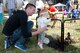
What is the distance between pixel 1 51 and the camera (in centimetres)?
620

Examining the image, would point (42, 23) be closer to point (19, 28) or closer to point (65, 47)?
point (19, 28)

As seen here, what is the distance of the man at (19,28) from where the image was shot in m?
5.81

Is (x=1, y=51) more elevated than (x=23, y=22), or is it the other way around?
(x=23, y=22)

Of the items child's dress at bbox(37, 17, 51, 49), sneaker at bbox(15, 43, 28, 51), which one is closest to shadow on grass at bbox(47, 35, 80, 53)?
child's dress at bbox(37, 17, 51, 49)

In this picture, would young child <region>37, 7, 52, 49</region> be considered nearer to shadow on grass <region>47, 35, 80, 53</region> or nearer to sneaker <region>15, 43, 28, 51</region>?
shadow on grass <region>47, 35, 80, 53</region>

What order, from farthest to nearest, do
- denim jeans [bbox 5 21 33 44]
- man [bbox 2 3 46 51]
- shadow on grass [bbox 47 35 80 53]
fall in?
shadow on grass [bbox 47 35 80 53] < denim jeans [bbox 5 21 33 44] < man [bbox 2 3 46 51]

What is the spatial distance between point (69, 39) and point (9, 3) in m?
4.00

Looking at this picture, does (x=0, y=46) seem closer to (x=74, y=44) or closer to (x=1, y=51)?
(x=1, y=51)

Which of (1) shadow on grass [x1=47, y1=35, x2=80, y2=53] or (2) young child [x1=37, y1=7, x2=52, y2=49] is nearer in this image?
(2) young child [x1=37, y1=7, x2=52, y2=49]

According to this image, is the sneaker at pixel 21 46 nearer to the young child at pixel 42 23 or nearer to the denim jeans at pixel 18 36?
the denim jeans at pixel 18 36

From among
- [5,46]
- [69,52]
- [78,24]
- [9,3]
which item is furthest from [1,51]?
[78,24]

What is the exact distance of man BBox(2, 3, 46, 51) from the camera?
19.1 ft

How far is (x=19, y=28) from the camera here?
19.9 ft

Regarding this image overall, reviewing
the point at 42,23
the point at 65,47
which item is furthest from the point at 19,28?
the point at 65,47
